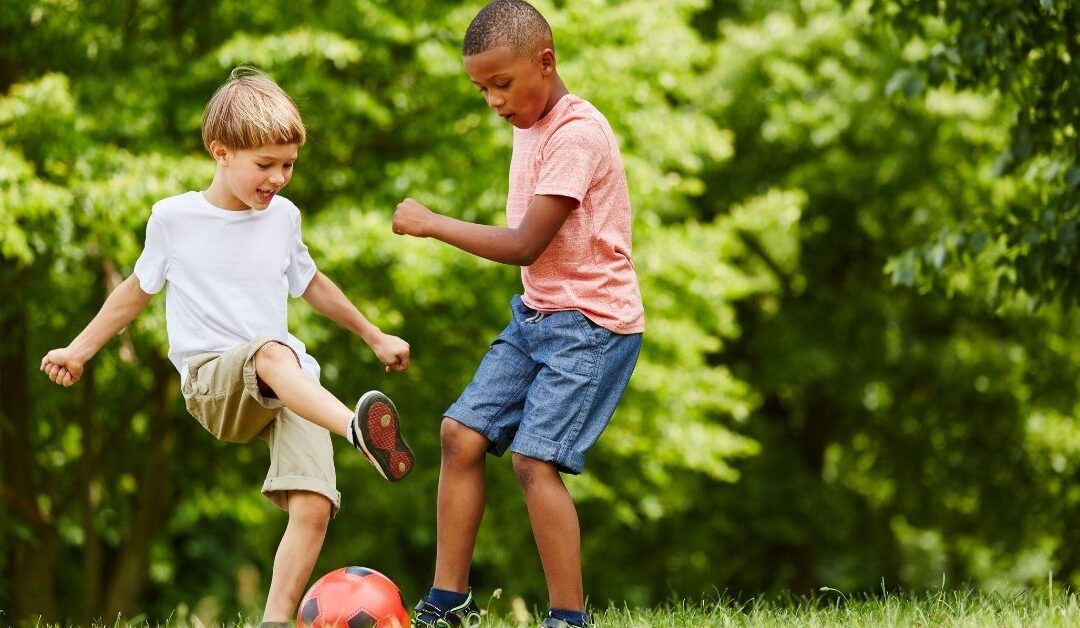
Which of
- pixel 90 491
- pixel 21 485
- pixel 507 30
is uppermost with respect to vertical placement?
pixel 507 30

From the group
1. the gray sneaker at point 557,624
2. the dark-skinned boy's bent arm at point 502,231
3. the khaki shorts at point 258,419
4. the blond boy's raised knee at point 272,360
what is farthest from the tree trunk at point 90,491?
the dark-skinned boy's bent arm at point 502,231

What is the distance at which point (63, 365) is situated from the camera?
14.6ft

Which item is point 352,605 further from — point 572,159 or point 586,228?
point 572,159

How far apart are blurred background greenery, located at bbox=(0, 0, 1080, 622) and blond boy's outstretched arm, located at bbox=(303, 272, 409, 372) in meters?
2.27

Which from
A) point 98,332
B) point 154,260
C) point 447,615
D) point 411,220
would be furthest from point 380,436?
point 98,332

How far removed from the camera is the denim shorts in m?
4.21

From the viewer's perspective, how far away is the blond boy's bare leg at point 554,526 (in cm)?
423

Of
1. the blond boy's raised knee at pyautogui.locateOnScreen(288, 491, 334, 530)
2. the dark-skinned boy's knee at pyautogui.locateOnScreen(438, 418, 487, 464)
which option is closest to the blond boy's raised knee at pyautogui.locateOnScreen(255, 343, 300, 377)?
the blond boy's raised knee at pyautogui.locateOnScreen(288, 491, 334, 530)

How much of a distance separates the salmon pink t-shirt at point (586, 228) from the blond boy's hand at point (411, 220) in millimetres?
350

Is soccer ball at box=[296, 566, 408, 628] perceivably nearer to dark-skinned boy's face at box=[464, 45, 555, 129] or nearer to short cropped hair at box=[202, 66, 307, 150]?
short cropped hair at box=[202, 66, 307, 150]

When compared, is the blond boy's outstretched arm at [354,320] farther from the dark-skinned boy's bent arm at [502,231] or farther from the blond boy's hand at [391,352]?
the dark-skinned boy's bent arm at [502,231]

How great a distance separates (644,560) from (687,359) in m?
5.54

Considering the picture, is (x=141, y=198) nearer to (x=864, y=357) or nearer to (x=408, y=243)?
(x=408, y=243)

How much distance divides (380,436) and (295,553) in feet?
1.94
